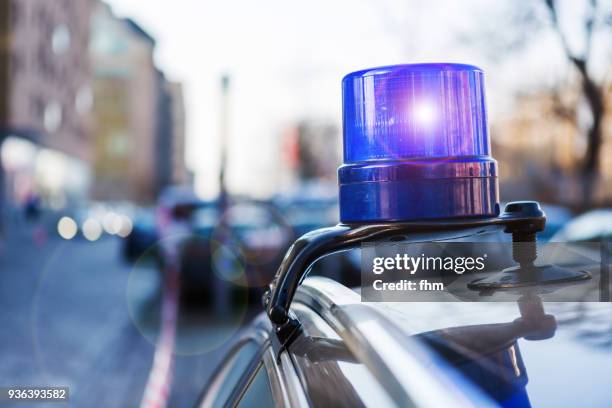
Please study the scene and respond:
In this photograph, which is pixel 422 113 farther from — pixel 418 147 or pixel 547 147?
pixel 547 147

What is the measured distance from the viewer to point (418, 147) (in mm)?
1276

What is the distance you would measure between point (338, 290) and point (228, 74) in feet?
29.7

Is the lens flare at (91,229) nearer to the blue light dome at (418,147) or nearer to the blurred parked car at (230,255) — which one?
the blurred parked car at (230,255)

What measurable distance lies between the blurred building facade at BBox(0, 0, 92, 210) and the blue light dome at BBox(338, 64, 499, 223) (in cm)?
3845

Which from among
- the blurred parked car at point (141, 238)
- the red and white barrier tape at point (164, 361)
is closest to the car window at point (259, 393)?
the red and white barrier tape at point (164, 361)

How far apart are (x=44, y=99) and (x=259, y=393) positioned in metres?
47.7

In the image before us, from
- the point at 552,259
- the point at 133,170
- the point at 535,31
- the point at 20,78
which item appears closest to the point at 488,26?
the point at 535,31

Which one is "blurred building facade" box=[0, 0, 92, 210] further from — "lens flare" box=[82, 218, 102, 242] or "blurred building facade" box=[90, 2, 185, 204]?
"blurred building facade" box=[90, 2, 185, 204]

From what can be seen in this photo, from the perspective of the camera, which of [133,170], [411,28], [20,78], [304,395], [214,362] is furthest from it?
[133,170]

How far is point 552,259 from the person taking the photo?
167 cm

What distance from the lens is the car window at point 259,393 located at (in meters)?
1.52

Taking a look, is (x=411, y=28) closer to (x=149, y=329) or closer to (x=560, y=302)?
(x=149, y=329)

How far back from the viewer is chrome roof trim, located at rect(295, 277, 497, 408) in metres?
0.97

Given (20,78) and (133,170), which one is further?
(133,170)
